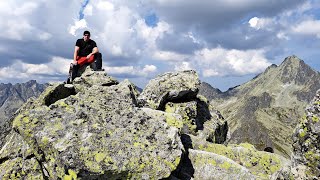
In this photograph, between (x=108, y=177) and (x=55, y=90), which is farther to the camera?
(x=55, y=90)

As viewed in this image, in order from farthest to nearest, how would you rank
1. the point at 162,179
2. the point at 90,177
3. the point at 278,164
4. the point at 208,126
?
the point at 208,126
the point at 278,164
the point at 162,179
the point at 90,177

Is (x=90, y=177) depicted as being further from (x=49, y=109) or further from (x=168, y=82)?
(x=168, y=82)

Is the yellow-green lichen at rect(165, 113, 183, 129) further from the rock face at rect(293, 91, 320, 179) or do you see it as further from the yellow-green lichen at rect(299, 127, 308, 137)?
the yellow-green lichen at rect(299, 127, 308, 137)

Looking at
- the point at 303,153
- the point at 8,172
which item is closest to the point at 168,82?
the point at 8,172

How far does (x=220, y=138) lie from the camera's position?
91.9ft

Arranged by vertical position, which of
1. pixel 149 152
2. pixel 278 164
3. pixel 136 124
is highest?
pixel 136 124

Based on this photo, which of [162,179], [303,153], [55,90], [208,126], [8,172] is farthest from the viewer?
[208,126]

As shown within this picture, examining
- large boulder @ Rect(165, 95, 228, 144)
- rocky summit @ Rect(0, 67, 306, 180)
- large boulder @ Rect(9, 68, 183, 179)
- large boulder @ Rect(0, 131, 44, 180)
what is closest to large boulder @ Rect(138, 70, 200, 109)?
large boulder @ Rect(165, 95, 228, 144)

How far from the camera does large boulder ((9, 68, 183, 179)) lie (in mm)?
14209

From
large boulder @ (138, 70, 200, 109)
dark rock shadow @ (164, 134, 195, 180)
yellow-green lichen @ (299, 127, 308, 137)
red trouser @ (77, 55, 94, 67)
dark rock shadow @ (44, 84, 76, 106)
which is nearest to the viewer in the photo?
yellow-green lichen @ (299, 127, 308, 137)

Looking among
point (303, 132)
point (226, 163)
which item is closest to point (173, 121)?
point (226, 163)

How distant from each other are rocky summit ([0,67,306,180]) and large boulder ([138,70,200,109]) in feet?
16.9

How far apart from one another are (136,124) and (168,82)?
1100 cm

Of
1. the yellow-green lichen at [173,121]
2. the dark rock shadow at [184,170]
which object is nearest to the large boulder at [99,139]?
the yellow-green lichen at [173,121]
